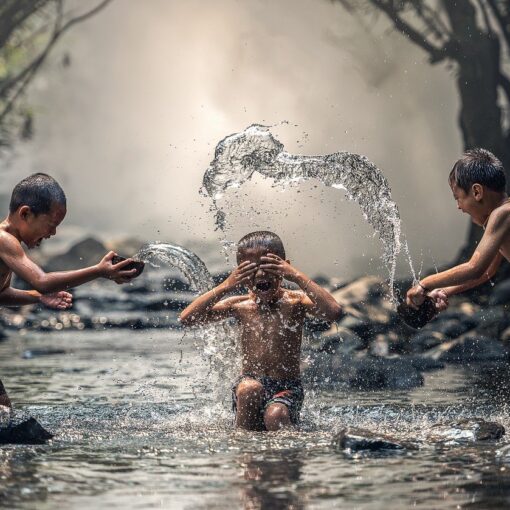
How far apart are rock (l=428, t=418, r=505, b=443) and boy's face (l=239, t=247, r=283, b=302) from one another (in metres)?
1.11

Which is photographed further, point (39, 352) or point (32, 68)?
point (32, 68)

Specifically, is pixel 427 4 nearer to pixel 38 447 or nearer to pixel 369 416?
pixel 369 416

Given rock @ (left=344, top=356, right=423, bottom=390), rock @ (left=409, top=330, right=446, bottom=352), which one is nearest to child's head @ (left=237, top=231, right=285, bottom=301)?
rock @ (left=344, top=356, right=423, bottom=390)

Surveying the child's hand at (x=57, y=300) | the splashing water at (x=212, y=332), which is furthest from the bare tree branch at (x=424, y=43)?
the child's hand at (x=57, y=300)

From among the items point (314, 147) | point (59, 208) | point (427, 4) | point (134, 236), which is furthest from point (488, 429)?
point (134, 236)

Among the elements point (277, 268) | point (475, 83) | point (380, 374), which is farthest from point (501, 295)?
point (277, 268)

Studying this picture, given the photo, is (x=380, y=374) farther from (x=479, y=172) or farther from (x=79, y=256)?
(x=79, y=256)

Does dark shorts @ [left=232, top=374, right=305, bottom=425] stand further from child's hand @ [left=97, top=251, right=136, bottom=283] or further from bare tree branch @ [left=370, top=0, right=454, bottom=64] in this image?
bare tree branch @ [left=370, top=0, right=454, bottom=64]

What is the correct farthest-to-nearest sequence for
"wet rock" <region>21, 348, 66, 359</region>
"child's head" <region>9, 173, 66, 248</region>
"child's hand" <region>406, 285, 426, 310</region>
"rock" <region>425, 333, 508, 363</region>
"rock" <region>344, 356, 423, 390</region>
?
"wet rock" <region>21, 348, 66, 359</region>, "rock" <region>425, 333, 508, 363</region>, "rock" <region>344, 356, 423, 390</region>, "child's head" <region>9, 173, 66, 248</region>, "child's hand" <region>406, 285, 426, 310</region>

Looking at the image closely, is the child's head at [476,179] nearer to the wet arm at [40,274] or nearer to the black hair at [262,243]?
the black hair at [262,243]

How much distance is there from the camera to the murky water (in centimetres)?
402

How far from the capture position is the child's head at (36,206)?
5613 millimetres

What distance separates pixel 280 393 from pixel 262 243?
2.55ft

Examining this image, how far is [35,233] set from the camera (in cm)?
566
